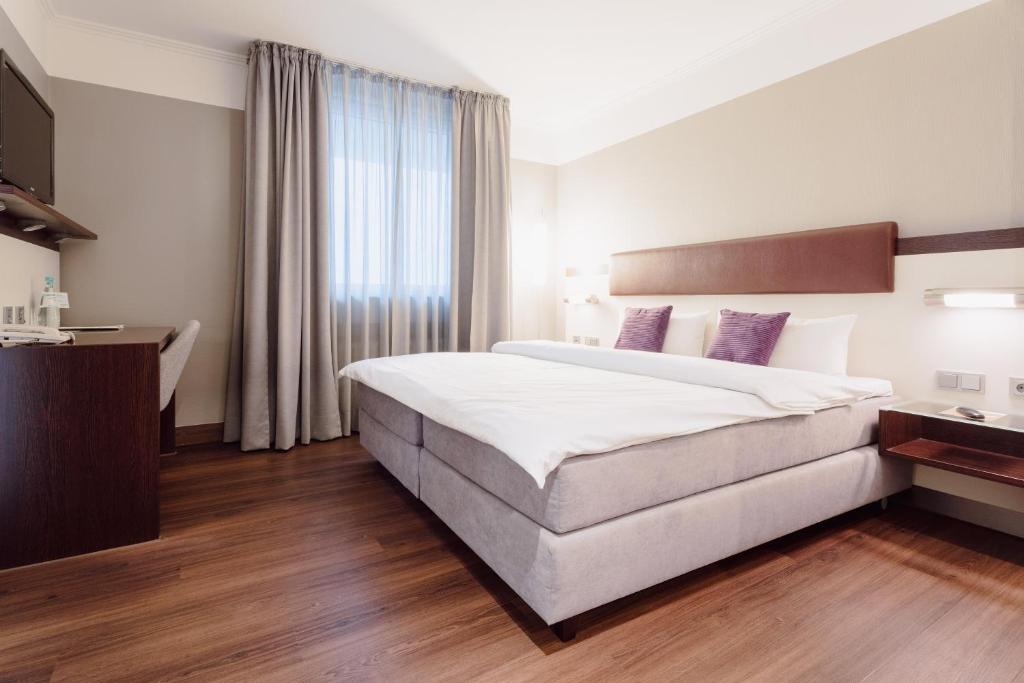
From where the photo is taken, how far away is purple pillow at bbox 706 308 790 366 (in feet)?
8.93

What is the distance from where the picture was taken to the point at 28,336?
73.2 inches

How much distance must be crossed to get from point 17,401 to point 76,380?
174mm

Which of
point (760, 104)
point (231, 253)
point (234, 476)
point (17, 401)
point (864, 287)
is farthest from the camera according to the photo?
point (231, 253)

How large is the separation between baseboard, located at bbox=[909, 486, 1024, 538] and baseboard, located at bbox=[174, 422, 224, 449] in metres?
4.07

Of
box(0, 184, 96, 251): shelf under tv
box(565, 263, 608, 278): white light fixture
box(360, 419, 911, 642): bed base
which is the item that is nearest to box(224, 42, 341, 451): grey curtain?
box(0, 184, 96, 251): shelf under tv

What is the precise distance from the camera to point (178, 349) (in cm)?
235

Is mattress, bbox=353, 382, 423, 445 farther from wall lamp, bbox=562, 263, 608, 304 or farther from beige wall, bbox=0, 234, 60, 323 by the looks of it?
wall lamp, bbox=562, 263, 608, 304

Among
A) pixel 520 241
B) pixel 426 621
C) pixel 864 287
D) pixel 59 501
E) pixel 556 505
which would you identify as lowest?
pixel 426 621

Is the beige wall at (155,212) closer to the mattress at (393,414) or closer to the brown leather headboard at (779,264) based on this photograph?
the mattress at (393,414)

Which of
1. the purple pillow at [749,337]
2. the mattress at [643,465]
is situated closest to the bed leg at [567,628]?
the mattress at [643,465]

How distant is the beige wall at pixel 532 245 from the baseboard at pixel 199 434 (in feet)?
8.21

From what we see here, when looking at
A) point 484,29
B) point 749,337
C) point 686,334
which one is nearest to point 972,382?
point 749,337

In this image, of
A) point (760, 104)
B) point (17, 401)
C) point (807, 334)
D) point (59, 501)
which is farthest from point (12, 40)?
point (807, 334)

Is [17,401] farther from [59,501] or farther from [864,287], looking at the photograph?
[864,287]
